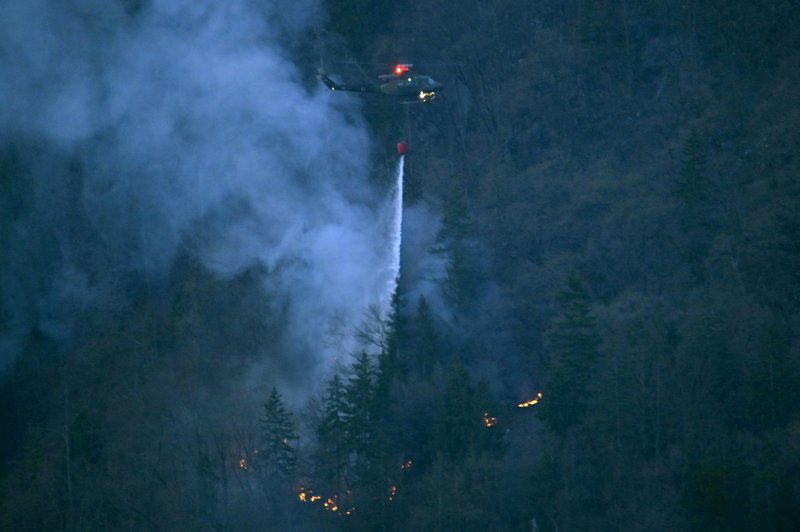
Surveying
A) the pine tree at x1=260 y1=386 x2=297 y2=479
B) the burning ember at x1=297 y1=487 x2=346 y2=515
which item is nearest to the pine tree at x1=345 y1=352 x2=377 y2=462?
the burning ember at x1=297 y1=487 x2=346 y2=515

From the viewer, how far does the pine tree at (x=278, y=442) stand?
2986 centimetres

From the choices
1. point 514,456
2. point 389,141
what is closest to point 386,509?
point 514,456

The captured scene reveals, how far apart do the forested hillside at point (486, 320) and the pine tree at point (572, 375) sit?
2.9 inches

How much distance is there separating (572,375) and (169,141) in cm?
1918

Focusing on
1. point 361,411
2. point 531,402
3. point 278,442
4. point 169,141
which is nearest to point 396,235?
point 531,402

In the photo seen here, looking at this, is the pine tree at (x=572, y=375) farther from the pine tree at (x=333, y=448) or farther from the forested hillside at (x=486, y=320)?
the pine tree at (x=333, y=448)

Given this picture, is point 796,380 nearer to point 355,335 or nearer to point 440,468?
point 440,468

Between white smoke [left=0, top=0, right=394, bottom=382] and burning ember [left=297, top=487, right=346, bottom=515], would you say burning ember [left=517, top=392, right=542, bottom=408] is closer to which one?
burning ember [left=297, top=487, right=346, bottom=515]

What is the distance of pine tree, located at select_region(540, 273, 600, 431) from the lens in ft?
94.1

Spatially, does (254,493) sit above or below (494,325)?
below

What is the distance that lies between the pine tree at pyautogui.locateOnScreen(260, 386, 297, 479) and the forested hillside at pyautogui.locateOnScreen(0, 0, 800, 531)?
14 centimetres

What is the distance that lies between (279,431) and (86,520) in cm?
618

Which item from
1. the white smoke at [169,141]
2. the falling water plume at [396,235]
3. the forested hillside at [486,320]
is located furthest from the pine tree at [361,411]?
the white smoke at [169,141]

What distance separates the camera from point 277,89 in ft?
130
